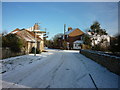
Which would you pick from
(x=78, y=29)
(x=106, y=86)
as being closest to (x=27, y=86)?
(x=106, y=86)

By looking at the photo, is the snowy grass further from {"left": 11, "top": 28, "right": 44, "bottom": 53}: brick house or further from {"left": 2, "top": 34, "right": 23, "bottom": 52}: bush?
{"left": 11, "top": 28, "right": 44, "bottom": 53}: brick house

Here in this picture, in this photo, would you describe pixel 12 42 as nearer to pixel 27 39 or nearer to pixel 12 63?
pixel 27 39

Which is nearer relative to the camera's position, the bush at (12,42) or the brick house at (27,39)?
the bush at (12,42)

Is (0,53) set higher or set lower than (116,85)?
higher

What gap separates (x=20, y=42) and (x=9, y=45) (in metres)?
1.61

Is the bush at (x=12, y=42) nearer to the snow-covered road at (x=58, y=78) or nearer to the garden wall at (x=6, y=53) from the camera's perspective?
the garden wall at (x=6, y=53)

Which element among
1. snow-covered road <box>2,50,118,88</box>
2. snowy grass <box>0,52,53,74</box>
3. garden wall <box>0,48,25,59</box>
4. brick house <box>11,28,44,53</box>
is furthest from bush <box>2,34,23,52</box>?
snow-covered road <box>2,50,118,88</box>

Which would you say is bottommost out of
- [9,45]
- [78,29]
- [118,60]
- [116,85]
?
[116,85]

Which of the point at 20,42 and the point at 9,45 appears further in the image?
the point at 20,42

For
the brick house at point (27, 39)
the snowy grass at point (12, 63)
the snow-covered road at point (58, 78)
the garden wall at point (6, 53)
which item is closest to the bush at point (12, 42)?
the garden wall at point (6, 53)

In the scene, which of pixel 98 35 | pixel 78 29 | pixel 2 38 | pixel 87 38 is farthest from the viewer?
pixel 78 29

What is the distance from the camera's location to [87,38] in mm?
26500

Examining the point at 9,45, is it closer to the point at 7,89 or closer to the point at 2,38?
the point at 2,38

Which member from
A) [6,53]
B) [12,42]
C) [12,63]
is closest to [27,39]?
[12,42]
